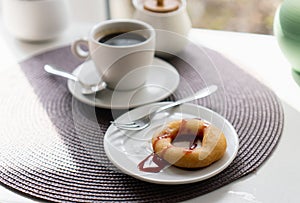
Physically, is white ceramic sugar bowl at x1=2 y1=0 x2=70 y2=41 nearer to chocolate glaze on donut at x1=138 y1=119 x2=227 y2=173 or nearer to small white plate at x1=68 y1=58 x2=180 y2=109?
small white plate at x1=68 y1=58 x2=180 y2=109

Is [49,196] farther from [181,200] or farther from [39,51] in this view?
[39,51]

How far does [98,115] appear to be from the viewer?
2.56 feet

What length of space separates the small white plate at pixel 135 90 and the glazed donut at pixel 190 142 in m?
0.09

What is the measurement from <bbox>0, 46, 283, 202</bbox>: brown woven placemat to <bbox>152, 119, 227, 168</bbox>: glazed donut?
30 millimetres

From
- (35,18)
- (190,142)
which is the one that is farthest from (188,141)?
(35,18)

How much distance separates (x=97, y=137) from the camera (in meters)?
0.73

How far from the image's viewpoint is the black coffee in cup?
2.66 feet

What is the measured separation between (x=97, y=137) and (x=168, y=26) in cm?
27

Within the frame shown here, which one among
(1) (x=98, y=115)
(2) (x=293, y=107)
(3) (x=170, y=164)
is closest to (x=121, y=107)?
(1) (x=98, y=115)

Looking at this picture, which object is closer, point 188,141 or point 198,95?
point 188,141

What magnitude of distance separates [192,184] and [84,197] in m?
0.14

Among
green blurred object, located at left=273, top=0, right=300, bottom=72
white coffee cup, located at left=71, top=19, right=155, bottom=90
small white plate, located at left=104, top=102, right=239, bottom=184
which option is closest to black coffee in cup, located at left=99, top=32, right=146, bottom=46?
white coffee cup, located at left=71, top=19, right=155, bottom=90

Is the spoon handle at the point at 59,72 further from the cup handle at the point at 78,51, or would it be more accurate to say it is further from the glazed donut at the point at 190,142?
the glazed donut at the point at 190,142

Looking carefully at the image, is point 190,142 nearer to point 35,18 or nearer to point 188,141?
point 188,141
